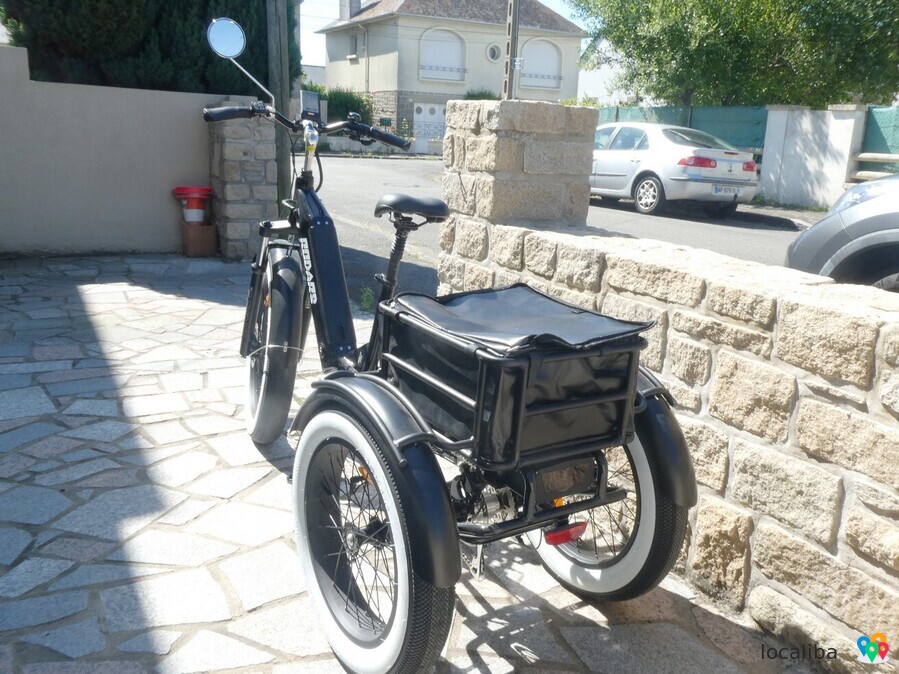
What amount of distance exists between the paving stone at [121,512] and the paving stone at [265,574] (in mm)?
493

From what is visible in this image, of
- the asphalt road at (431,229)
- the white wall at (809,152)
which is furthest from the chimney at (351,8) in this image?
the white wall at (809,152)

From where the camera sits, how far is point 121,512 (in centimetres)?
333

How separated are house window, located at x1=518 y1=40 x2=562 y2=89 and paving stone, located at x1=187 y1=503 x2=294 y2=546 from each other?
41555 mm

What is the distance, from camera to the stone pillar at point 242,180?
25.8ft

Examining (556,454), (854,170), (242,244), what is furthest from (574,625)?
(854,170)

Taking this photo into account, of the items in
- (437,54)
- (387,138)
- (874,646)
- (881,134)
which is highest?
(437,54)

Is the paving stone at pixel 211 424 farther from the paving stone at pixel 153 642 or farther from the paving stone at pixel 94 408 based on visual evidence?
the paving stone at pixel 153 642

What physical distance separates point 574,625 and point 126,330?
4271 mm

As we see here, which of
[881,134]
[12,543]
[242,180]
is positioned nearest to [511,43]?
[881,134]

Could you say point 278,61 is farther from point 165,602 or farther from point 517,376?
point 517,376

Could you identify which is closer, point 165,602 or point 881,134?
point 165,602

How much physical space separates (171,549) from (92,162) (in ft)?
19.8

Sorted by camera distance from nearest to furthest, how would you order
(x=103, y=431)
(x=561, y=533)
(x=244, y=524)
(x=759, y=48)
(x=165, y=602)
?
(x=561, y=533) → (x=165, y=602) → (x=244, y=524) → (x=103, y=431) → (x=759, y=48)

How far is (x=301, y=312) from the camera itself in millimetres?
3576
